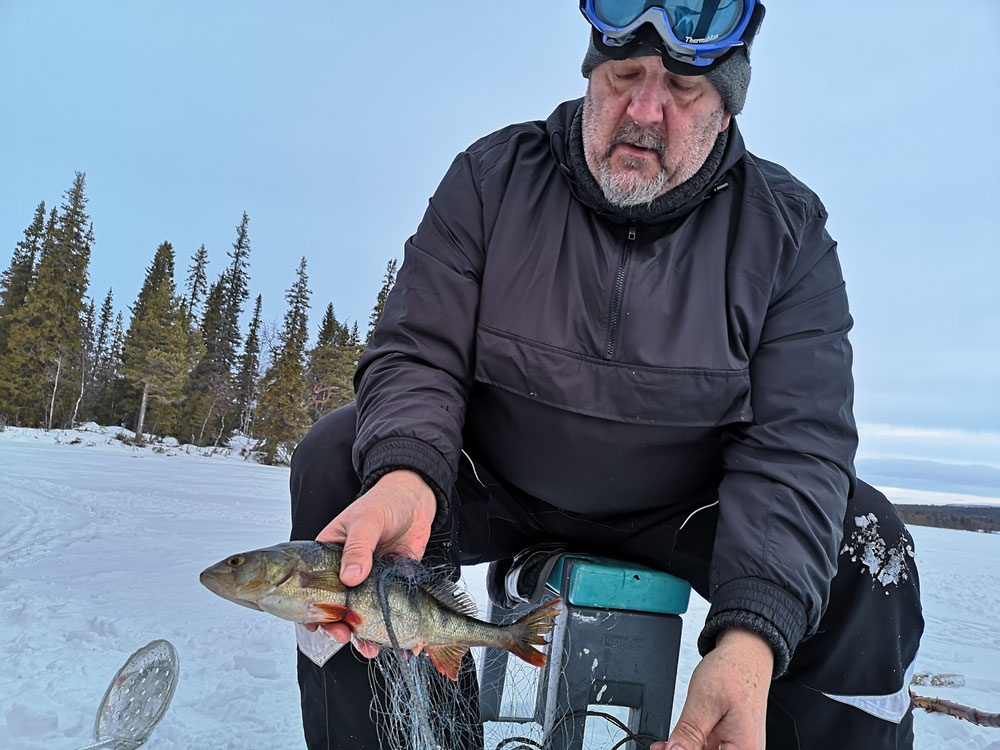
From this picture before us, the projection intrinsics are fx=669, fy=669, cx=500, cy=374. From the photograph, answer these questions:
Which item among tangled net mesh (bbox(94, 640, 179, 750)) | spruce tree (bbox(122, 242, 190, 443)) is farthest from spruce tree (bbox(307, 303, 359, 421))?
tangled net mesh (bbox(94, 640, 179, 750))

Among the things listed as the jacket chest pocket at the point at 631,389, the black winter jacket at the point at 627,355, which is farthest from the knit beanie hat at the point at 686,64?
the jacket chest pocket at the point at 631,389

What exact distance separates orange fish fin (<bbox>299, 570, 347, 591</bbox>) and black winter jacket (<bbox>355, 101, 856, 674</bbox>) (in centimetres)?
35

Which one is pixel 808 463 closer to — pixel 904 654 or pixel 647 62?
pixel 904 654

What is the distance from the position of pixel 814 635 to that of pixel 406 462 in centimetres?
144

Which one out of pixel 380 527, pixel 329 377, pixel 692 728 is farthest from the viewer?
pixel 329 377

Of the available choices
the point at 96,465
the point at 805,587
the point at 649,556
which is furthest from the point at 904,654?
the point at 96,465

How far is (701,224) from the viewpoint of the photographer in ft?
8.12

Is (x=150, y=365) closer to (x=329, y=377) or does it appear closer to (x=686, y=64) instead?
(x=329, y=377)

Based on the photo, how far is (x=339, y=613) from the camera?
1821mm

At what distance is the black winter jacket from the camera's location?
7.08 ft

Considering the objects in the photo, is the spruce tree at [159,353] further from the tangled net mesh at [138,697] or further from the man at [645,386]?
the man at [645,386]

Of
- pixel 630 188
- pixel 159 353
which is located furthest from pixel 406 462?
pixel 159 353

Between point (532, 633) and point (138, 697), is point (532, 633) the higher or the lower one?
the higher one

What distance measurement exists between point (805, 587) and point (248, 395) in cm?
5150
